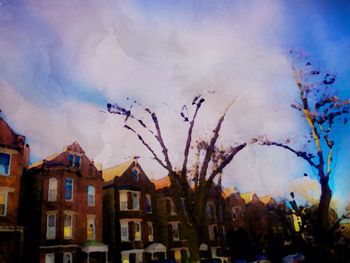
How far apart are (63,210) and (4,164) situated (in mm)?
6518

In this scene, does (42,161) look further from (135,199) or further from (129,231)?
(129,231)

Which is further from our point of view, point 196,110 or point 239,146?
point 239,146

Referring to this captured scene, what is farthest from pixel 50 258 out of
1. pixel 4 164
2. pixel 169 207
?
pixel 169 207

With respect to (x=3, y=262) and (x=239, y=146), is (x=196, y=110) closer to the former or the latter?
(x=239, y=146)

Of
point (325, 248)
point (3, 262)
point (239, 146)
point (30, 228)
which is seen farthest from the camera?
point (30, 228)

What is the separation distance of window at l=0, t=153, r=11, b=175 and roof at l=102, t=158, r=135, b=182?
13.0 m

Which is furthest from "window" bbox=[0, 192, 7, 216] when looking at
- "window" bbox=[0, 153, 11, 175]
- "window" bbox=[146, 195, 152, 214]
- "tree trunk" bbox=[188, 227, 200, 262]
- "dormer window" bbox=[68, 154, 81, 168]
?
"window" bbox=[146, 195, 152, 214]

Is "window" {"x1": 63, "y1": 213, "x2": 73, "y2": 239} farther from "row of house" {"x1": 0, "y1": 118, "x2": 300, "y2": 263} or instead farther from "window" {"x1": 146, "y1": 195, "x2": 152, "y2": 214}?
"window" {"x1": 146, "y1": 195, "x2": 152, "y2": 214}

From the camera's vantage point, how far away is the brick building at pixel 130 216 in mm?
35219

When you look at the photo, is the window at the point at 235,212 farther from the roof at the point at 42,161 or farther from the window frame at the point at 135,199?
the roof at the point at 42,161

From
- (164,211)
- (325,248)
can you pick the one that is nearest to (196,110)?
(325,248)

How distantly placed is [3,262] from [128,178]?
16048mm

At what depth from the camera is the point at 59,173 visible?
31328 millimetres

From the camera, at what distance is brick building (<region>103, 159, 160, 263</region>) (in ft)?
116
